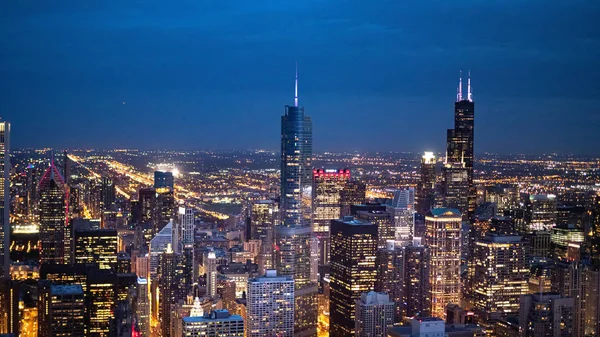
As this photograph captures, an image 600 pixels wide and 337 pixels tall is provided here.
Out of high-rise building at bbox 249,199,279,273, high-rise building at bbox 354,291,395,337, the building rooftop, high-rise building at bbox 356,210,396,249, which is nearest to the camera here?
the building rooftop

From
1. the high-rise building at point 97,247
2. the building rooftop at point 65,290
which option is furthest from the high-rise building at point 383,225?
the building rooftop at point 65,290

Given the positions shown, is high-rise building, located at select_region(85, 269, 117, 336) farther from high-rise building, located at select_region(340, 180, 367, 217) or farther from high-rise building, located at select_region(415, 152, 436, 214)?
high-rise building, located at select_region(415, 152, 436, 214)

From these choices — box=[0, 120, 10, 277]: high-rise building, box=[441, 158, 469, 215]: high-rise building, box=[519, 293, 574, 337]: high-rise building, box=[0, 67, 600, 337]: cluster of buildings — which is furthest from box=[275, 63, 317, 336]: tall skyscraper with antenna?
box=[0, 120, 10, 277]: high-rise building

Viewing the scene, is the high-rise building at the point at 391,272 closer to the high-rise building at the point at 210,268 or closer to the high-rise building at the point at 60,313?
the high-rise building at the point at 210,268

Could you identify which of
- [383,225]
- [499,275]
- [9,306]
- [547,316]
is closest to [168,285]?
[9,306]

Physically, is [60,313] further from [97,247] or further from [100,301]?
[97,247]

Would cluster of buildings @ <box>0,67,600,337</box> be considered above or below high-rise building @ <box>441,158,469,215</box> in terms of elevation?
below
